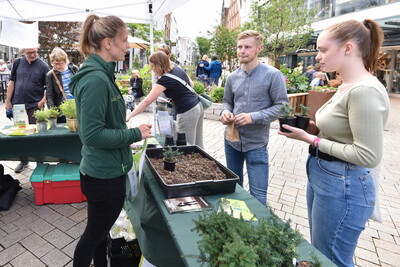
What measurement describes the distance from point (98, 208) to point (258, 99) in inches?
60.1

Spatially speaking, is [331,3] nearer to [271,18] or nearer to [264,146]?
[271,18]

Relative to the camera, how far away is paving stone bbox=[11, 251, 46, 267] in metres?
2.33

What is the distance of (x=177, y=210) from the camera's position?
139cm

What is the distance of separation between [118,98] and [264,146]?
53.9 inches

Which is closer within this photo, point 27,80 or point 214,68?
point 27,80

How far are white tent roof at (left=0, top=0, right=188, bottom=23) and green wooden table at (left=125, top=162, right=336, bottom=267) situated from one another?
12.1 feet

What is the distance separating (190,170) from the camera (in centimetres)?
179

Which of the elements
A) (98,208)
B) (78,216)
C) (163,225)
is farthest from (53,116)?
(163,225)

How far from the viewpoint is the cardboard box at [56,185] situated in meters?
3.28

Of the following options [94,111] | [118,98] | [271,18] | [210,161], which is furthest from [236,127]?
[271,18]

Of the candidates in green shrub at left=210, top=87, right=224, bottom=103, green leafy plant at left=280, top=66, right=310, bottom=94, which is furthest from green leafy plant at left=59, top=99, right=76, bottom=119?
green leafy plant at left=280, top=66, right=310, bottom=94

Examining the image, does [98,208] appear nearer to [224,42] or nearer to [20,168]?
[20,168]

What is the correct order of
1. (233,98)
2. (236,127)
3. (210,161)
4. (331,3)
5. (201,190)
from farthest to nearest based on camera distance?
(331,3)
(233,98)
(236,127)
(210,161)
(201,190)

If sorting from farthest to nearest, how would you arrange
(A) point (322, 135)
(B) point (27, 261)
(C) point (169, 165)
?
(B) point (27, 261)
(C) point (169, 165)
(A) point (322, 135)
